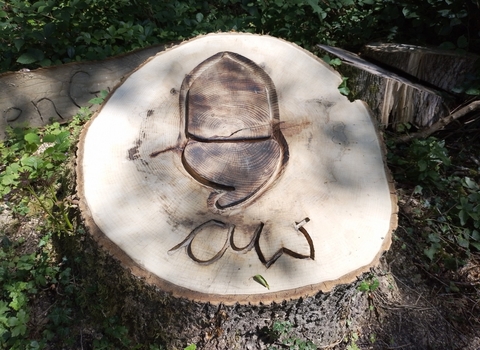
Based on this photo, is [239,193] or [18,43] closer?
[239,193]

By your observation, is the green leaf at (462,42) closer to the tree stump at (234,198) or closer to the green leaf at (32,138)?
the tree stump at (234,198)

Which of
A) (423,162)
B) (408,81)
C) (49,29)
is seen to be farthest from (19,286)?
(408,81)

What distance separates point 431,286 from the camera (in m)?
2.38

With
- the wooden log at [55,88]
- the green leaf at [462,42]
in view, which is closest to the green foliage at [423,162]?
the green leaf at [462,42]

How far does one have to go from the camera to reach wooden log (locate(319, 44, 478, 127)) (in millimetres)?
2688

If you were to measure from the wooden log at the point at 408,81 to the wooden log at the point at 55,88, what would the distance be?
1.61 meters

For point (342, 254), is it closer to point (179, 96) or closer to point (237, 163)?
Answer: point (237, 163)

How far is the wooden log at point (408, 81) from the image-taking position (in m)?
2.69

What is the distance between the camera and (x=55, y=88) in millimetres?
2982

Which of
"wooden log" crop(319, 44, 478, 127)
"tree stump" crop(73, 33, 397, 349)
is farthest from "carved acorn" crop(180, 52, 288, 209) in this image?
"wooden log" crop(319, 44, 478, 127)

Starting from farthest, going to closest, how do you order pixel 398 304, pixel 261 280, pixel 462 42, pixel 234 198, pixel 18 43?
pixel 18 43, pixel 462 42, pixel 398 304, pixel 234 198, pixel 261 280

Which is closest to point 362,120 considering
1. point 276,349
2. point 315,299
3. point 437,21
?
point 315,299

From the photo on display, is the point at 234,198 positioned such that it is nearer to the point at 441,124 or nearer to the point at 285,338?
the point at 285,338

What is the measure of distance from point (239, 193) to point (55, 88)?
Result: 1.94m
